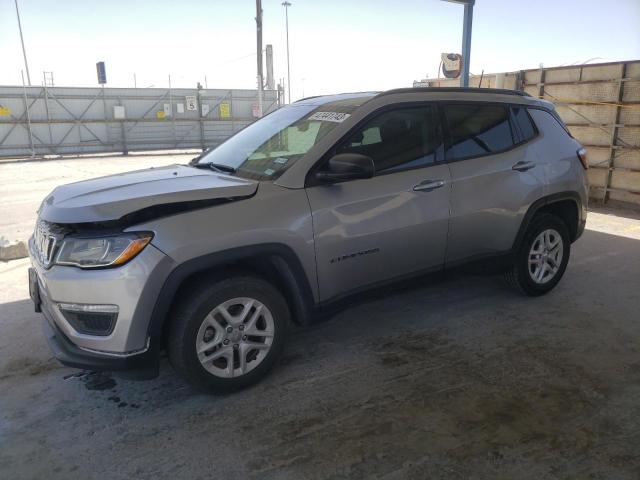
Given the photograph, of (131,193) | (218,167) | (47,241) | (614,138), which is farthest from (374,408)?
(614,138)

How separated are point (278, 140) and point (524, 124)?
7.02ft

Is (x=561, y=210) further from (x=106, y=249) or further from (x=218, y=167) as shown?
(x=106, y=249)

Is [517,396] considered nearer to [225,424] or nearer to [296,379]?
[296,379]

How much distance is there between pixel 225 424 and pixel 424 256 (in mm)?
1772

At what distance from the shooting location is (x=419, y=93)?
3.70 meters

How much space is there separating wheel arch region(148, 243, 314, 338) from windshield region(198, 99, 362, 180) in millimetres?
511

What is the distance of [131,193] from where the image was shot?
2.86 m

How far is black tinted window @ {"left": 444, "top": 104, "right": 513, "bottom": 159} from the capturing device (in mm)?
3816

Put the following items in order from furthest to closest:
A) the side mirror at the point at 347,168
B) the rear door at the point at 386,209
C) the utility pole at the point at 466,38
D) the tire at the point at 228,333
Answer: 1. the utility pole at the point at 466,38
2. the rear door at the point at 386,209
3. the side mirror at the point at 347,168
4. the tire at the point at 228,333

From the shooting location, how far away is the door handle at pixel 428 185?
3510 millimetres

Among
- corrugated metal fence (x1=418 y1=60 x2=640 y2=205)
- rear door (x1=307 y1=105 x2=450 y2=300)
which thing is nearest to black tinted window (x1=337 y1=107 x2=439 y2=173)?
rear door (x1=307 y1=105 x2=450 y2=300)

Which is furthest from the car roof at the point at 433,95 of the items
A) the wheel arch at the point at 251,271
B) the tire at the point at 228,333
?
the tire at the point at 228,333

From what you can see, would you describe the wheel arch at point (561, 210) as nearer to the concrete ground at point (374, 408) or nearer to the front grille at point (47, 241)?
the concrete ground at point (374, 408)

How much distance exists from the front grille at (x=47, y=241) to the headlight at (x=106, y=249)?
15cm
